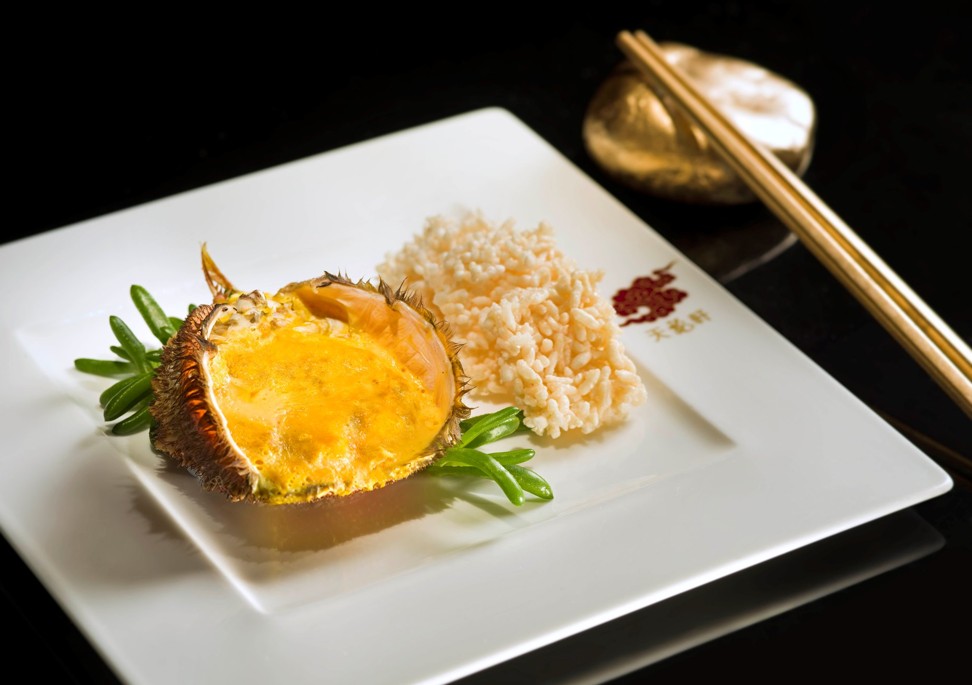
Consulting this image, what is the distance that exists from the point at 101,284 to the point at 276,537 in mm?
647

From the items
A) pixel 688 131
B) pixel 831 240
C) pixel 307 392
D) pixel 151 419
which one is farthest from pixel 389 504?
pixel 688 131

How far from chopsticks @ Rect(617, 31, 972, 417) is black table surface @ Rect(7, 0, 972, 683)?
0.12m

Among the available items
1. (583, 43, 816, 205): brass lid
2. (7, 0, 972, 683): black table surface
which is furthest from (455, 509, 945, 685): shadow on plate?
(583, 43, 816, 205): brass lid

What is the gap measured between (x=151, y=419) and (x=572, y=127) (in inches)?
54.0

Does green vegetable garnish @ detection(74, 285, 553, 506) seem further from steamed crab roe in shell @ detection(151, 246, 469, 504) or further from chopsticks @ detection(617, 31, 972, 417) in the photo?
chopsticks @ detection(617, 31, 972, 417)

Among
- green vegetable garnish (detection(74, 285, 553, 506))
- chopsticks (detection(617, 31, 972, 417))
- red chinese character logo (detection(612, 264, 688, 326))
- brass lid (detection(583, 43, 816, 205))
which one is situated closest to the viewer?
green vegetable garnish (detection(74, 285, 553, 506))

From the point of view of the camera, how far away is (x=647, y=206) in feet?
8.04

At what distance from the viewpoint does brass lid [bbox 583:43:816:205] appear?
2361 millimetres

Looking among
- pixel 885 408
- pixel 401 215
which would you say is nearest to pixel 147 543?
pixel 401 215

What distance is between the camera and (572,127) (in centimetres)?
273

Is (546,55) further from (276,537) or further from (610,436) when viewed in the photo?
(276,537)

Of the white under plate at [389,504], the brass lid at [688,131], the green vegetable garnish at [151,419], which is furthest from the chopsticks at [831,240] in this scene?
the green vegetable garnish at [151,419]

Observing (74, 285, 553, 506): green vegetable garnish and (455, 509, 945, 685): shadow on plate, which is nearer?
(455, 509, 945, 685): shadow on plate

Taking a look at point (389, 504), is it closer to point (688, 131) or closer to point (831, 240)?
point (831, 240)
